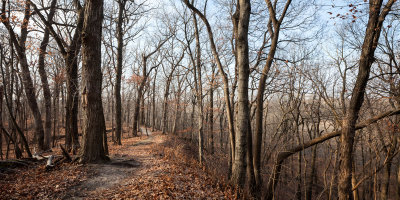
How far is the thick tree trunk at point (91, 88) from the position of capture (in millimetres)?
5910

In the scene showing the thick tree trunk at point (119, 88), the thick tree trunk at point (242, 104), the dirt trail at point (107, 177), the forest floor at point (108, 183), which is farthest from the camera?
the thick tree trunk at point (119, 88)

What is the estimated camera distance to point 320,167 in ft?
73.4

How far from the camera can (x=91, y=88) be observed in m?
5.96

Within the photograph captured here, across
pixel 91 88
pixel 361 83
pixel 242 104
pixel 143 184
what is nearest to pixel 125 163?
pixel 143 184

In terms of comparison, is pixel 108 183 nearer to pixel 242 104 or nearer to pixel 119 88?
pixel 242 104

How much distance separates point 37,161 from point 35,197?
112 inches

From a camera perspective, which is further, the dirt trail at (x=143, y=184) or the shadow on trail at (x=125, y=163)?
the shadow on trail at (x=125, y=163)

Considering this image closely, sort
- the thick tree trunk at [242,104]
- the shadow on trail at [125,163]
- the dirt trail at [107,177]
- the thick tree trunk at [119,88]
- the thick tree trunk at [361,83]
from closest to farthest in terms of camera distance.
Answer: the dirt trail at [107,177] < the thick tree trunk at [361,83] < the thick tree trunk at [242,104] < the shadow on trail at [125,163] < the thick tree trunk at [119,88]

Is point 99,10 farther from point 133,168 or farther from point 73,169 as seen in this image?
point 133,168

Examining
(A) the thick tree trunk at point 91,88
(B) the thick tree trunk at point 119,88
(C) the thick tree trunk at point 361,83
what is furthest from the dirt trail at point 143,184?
(B) the thick tree trunk at point 119,88

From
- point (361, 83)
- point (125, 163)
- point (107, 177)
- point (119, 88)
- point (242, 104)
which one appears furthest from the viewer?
point (119, 88)

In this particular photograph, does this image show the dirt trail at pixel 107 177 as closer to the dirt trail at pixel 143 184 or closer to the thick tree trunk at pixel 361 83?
the dirt trail at pixel 143 184

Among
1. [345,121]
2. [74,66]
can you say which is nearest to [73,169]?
[74,66]

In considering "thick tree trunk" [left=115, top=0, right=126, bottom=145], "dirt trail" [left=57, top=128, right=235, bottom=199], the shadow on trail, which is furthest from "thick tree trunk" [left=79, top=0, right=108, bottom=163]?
"thick tree trunk" [left=115, top=0, right=126, bottom=145]
